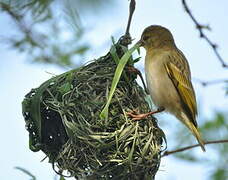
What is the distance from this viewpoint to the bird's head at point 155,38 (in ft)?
12.7

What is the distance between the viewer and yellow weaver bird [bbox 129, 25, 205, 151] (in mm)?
3416

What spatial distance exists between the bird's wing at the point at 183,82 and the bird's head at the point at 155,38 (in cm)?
18

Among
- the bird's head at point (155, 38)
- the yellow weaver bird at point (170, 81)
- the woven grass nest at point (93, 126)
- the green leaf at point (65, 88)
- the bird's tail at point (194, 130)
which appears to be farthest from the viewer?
the bird's head at point (155, 38)

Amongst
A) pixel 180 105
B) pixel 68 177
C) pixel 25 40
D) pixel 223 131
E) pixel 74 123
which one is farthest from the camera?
pixel 223 131

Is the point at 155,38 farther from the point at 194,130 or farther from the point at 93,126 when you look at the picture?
the point at 93,126

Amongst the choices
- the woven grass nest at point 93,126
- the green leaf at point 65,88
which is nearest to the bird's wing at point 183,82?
the woven grass nest at point 93,126

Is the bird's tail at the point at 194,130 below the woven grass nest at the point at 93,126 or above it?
below

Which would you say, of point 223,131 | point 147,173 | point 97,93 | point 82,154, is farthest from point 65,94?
point 223,131

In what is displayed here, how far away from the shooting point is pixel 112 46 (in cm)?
296

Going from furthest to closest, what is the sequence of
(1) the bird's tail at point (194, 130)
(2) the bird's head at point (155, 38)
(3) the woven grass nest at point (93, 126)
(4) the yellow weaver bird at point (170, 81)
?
1. (2) the bird's head at point (155, 38)
2. (4) the yellow weaver bird at point (170, 81)
3. (1) the bird's tail at point (194, 130)
4. (3) the woven grass nest at point (93, 126)

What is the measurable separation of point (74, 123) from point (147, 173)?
1.74 ft

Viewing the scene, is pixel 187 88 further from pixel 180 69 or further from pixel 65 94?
pixel 65 94

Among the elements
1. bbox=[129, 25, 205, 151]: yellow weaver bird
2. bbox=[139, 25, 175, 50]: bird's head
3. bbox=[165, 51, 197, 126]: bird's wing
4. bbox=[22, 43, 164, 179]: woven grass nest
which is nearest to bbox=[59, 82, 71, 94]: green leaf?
bbox=[22, 43, 164, 179]: woven grass nest

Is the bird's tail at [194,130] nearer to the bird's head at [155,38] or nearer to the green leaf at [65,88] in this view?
the bird's head at [155,38]
